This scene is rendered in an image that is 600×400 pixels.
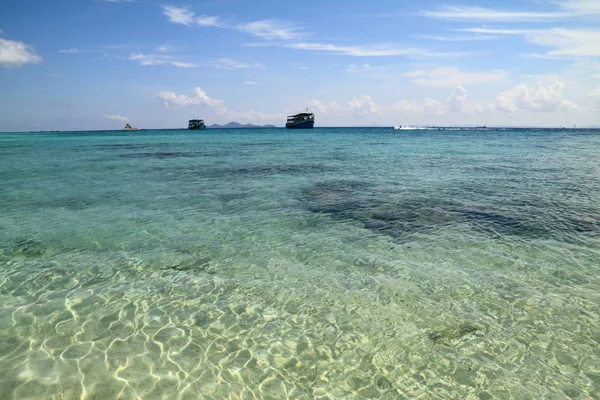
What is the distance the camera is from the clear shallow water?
4754 mm

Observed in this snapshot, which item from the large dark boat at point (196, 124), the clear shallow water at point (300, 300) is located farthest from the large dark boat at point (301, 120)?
the clear shallow water at point (300, 300)

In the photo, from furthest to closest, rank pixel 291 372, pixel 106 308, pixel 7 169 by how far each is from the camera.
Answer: pixel 7 169, pixel 106 308, pixel 291 372

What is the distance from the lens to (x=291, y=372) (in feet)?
16.2

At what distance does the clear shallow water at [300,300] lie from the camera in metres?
4.75

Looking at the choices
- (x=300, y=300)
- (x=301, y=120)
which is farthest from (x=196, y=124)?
(x=300, y=300)

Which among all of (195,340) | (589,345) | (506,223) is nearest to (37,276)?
(195,340)

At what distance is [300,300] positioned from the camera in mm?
6789

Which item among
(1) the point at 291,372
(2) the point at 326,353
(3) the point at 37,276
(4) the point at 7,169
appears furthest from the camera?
(4) the point at 7,169

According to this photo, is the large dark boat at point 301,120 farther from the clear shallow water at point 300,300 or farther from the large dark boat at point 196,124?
the clear shallow water at point 300,300

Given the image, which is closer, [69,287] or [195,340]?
[195,340]

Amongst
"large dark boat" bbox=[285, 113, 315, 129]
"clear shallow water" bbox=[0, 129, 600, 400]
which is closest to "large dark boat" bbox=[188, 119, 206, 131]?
"large dark boat" bbox=[285, 113, 315, 129]

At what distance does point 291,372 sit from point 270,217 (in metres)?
7.76

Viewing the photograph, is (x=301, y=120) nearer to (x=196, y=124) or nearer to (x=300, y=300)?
(x=196, y=124)

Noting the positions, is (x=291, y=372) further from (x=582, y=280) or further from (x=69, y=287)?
(x=582, y=280)
